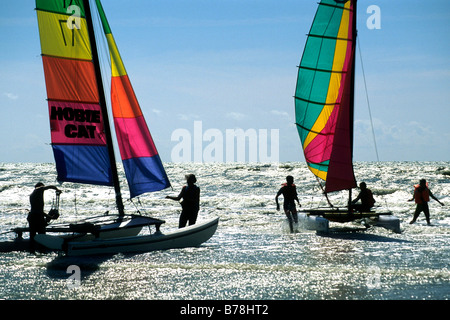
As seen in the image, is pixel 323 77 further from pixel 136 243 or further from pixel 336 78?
pixel 136 243

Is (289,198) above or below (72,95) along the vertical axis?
below

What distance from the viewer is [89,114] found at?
1505cm

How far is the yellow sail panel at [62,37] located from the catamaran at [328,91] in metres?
7.80

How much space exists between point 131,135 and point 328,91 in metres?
8.00

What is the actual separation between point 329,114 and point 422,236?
5696mm

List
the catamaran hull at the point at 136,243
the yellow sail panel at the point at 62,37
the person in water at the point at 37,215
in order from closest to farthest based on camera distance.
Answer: the catamaran hull at the point at 136,243 < the person in water at the point at 37,215 < the yellow sail panel at the point at 62,37

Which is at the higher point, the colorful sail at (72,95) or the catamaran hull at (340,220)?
the colorful sail at (72,95)

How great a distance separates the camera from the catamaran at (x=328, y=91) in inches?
702

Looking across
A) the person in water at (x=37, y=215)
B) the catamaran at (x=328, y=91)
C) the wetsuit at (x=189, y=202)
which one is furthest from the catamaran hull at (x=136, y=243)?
the catamaran at (x=328, y=91)

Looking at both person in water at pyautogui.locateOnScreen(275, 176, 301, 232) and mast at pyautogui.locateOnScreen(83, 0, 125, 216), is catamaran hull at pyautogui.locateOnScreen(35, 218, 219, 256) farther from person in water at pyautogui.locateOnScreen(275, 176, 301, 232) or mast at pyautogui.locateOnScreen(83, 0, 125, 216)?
person in water at pyautogui.locateOnScreen(275, 176, 301, 232)

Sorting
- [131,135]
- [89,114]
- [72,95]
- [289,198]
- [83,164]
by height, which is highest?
[72,95]

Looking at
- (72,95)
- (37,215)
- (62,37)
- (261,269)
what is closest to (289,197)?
(261,269)

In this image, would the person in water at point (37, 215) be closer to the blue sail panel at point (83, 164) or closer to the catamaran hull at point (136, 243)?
the catamaran hull at point (136, 243)
